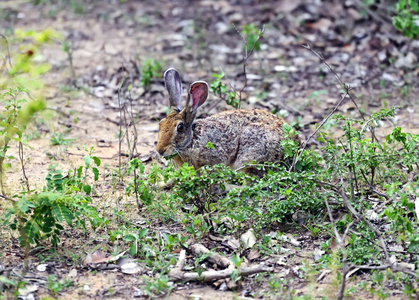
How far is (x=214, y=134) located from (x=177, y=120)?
51 cm

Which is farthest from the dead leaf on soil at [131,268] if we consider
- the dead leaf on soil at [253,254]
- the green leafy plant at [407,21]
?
the green leafy plant at [407,21]

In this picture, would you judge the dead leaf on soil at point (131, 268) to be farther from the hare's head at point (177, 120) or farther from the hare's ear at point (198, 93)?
the hare's ear at point (198, 93)

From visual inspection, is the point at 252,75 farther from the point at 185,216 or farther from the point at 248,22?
the point at 185,216

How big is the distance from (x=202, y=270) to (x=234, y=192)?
770 millimetres

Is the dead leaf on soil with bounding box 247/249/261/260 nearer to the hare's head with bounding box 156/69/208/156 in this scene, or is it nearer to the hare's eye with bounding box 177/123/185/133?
the hare's head with bounding box 156/69/208/156

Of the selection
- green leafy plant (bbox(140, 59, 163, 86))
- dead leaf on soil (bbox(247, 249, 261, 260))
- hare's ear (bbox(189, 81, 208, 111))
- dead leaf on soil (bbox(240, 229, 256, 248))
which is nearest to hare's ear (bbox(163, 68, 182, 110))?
hare's ear (bbox(189, 81, 208, 111))

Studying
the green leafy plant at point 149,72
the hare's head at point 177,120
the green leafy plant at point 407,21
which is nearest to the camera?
the hare's head at point 177,120

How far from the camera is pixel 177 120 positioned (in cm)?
639

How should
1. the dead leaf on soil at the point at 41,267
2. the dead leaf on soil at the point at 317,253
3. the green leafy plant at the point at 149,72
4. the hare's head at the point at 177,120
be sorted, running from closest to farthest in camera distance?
the dead leaf on soil at the point at 41,267, the dead leaf on soil at the point at 317,253, the hare's head at the point at 177,120, the green leafy plant at the point at 149,72

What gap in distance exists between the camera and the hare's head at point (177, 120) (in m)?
6.28

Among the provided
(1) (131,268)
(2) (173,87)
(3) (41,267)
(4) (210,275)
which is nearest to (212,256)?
(4) (210,275)

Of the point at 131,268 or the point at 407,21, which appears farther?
the point at 407,21

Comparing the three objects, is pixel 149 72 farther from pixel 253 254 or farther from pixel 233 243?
pixel 253 254

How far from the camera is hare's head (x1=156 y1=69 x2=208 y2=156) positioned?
628 centimetres
